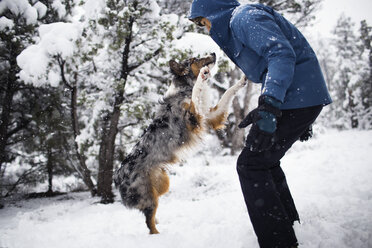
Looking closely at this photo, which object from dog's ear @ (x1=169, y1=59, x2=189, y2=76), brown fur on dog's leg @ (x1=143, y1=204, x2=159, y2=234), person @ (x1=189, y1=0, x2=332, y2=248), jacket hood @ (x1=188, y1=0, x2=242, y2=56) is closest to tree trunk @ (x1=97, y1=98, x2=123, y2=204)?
dog's ear @ (x1=169, y1=59, x2=189, y2=76)

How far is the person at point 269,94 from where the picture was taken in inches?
59.7

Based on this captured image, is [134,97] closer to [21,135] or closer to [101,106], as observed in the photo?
[101,106]

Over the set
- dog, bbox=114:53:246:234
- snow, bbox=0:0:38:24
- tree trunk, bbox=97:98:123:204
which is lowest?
tree trunk, bbox=97:98:123:204

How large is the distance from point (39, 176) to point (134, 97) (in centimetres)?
544

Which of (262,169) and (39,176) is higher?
(262,169)

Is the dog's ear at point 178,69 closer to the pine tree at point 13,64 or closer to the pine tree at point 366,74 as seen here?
the pine tree at point 13,64

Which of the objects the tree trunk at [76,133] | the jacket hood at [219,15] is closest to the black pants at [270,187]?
the jacket hood at [219,15]

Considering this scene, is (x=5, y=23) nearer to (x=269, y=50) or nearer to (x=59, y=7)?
(x=59, y=7)

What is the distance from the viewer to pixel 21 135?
8.50 metres

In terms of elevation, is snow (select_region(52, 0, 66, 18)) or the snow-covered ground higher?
snow (select_region(52, 0, 66, 18))

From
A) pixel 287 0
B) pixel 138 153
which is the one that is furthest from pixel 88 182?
pixel 287 0

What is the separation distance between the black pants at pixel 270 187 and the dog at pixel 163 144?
1.47m

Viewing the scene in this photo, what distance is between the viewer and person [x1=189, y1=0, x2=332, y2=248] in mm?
1518

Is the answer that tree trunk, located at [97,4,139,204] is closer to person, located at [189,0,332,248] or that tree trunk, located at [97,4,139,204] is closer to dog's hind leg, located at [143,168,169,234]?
dog's hind leg, located at [143,168,169,234]
